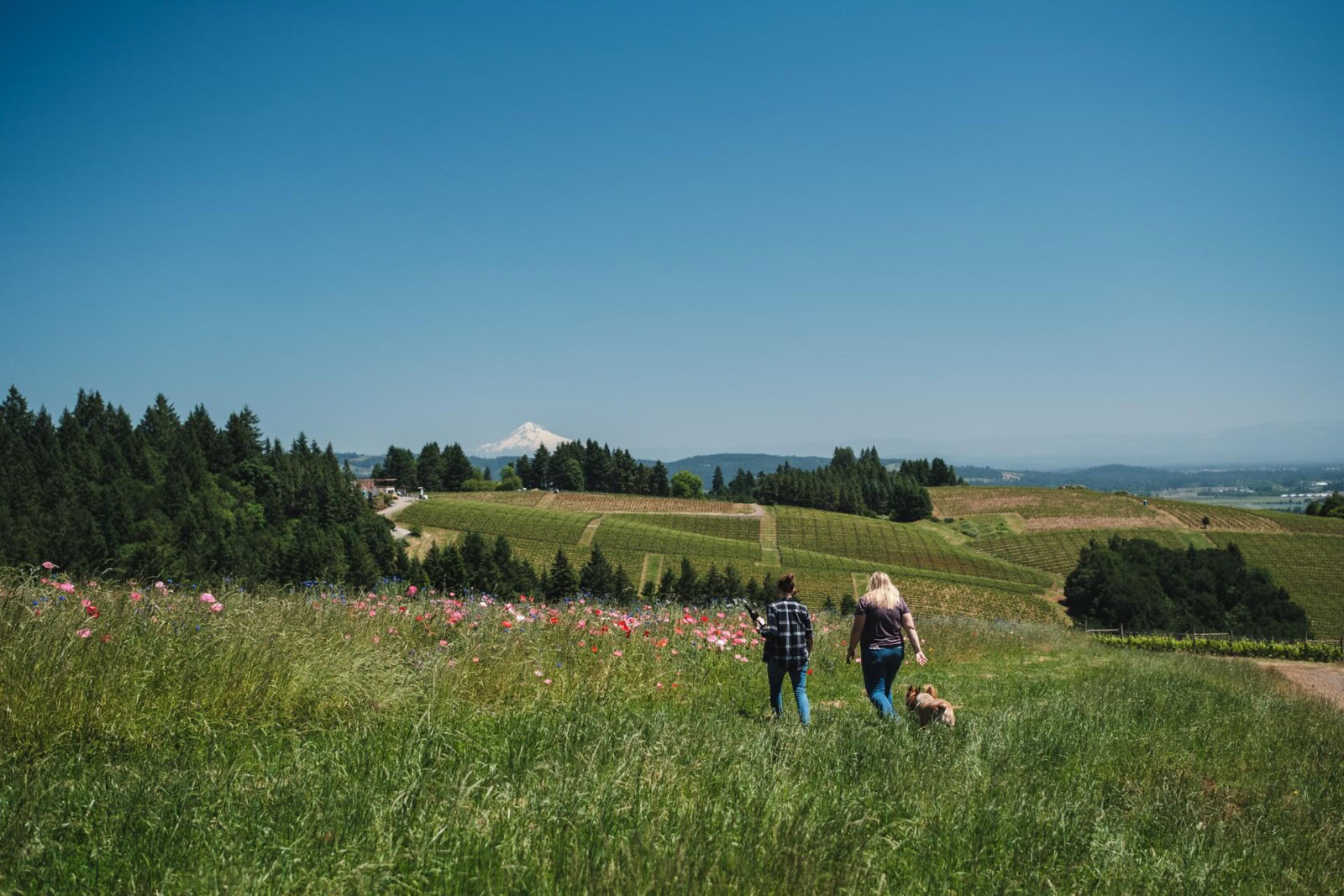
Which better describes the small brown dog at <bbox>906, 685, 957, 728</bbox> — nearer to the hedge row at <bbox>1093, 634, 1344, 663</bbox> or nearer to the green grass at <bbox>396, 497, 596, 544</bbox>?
the hedge row at <bbox>1093, 634, 1344, 663</bbox>

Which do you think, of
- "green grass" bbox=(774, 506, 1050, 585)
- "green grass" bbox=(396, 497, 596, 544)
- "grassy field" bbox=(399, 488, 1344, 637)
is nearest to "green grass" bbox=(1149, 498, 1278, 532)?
"grassy field" bbox=(399, 488, 1344, 637)

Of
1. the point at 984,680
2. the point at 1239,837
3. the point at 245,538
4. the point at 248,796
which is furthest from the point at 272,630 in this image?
the point at 245,538

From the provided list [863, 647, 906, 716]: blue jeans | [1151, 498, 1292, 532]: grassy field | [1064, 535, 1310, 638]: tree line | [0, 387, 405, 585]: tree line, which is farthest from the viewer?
[1151, 498, 1292, 532]: grassy field

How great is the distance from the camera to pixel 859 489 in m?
152

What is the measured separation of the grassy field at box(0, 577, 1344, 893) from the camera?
127 inches

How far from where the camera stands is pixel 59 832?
3484 mm

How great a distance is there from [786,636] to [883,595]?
48.7 inches

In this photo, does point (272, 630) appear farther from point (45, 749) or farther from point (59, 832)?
point (59, 832)

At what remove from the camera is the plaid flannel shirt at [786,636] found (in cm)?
780

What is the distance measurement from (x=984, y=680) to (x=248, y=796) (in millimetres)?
11312

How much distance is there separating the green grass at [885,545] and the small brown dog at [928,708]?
8011 centimetres

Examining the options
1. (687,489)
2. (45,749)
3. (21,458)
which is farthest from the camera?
(687,489)

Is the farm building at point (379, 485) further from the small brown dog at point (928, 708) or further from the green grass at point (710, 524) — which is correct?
the small brown dog at point (928, 708)

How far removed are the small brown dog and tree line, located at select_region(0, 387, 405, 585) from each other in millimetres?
39607
